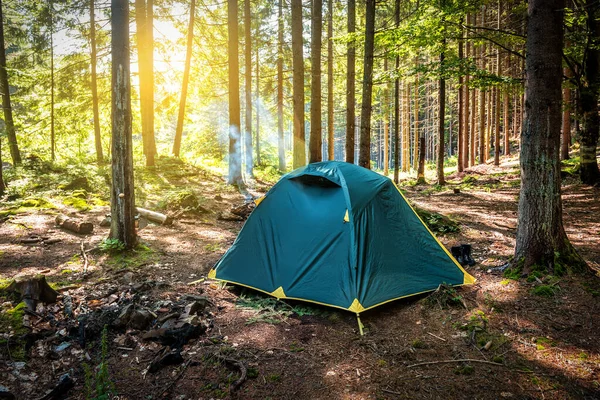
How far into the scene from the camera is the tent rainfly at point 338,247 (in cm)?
490

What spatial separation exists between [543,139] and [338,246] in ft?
10.6

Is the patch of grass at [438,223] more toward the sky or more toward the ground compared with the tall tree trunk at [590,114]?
more toward the ground

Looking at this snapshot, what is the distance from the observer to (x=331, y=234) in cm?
526

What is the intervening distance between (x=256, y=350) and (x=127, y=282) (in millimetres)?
2957

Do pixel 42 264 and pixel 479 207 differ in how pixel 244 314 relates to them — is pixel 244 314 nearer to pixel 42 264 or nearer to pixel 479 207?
pixel 42 264

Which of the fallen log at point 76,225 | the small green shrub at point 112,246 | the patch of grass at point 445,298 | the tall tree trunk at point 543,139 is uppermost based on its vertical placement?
the tall tree trunk at point 543,139

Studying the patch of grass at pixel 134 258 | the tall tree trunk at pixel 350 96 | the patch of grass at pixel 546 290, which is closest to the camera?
the patch of grass at pixel 546 290

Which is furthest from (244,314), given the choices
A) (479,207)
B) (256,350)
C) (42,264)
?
(479,207)

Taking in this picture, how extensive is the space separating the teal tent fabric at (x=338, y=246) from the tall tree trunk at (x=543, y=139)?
115cm

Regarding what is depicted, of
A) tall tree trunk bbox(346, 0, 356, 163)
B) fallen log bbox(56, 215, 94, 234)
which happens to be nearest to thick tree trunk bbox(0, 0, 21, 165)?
fallen log bbox(56, 215, 94, 234)

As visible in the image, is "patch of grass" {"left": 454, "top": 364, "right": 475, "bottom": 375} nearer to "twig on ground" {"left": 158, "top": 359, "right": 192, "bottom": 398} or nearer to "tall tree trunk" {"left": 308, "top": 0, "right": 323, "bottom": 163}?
"twig on ground" {"left": 158, "top": 359, "right": 192, "bottom": 398}

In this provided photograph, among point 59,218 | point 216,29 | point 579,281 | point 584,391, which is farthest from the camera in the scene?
point 216,29

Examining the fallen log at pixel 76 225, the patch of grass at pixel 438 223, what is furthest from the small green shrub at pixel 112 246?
the patch of grass at pixel 438 223

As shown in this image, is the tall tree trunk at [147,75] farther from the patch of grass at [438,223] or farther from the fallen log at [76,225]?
the patch of grass at [438,223]
